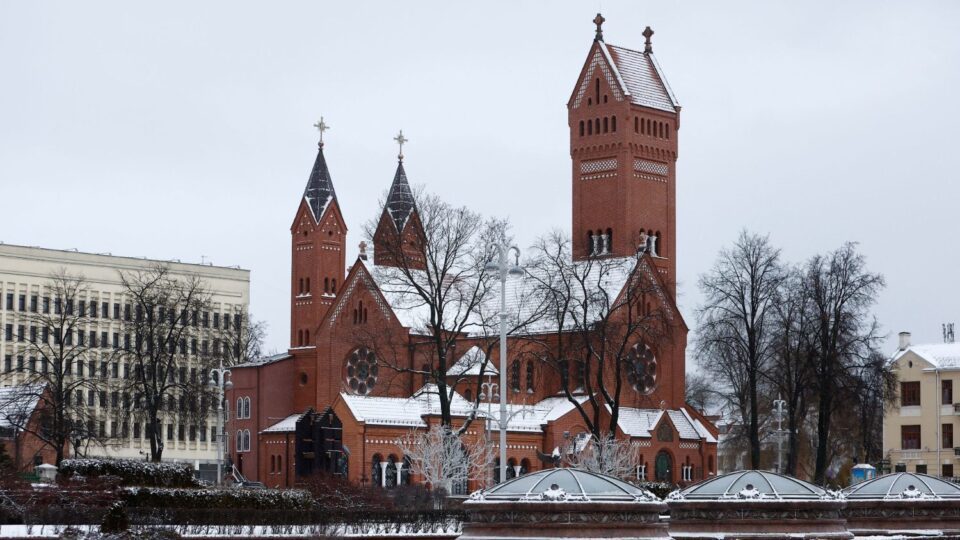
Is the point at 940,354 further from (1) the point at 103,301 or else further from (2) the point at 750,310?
(1) the point at 103,301

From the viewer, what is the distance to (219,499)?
140ft

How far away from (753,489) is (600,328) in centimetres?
4600

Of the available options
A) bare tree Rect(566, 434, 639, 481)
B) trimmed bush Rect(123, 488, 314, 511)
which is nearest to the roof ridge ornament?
bare tree Rect(566, 434, 639, 481)

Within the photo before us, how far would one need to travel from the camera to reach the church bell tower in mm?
97312

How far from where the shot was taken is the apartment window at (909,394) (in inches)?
3578

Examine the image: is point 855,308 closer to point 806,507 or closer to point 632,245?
point 632,245

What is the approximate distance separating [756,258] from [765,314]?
8.68 ft

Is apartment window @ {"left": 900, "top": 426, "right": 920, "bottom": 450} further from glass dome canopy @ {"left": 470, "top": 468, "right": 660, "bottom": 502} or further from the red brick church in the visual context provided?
glass dome canopy @ {"left": 470, "top": 468, "right": 660, "bottom": 502}

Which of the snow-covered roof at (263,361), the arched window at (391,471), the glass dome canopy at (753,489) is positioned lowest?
the arched window at (391,471)

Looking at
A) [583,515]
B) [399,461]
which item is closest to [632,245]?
[399,461]

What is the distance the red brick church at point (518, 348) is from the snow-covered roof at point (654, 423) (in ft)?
0.30

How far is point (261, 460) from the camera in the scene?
306 ft

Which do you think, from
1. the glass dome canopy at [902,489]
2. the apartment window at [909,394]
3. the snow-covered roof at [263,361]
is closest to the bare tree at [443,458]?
Result: the snow-covered roof at [263,361]

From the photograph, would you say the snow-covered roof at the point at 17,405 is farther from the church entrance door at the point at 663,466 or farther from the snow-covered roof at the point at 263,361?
the church entrance door at the point at 663,466
